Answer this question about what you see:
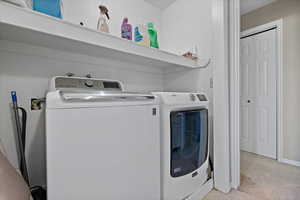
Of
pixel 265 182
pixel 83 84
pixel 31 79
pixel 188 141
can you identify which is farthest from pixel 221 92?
pixel 31 79

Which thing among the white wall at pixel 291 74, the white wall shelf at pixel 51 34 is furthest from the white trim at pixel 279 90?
the white wall shelf at pixel 51 34

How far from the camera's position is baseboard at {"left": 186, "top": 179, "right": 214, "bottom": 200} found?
1.30 m

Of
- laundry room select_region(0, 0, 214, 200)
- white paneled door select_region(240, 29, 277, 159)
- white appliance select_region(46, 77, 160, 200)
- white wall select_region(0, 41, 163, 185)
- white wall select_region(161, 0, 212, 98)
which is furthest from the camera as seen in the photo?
white paneled door select_region(240, 29, 277, 159)

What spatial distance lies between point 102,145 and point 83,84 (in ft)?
2.31

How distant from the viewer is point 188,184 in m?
1.25

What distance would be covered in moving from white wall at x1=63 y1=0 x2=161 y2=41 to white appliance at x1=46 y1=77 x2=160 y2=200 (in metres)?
1.06

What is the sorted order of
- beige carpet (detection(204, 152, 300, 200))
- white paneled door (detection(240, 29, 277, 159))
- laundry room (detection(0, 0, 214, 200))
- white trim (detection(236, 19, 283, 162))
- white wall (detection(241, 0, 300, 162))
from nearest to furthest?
laundry room (detection(0, 0, 214, 200)) → beige carpet (detection(204, 152, 300, 200)) → white wall (detection(241, 0, 300, 162)) → white trim (detection(236, 19, 283, 162)) → white paneled door (detection(240, 29, 277, 159))

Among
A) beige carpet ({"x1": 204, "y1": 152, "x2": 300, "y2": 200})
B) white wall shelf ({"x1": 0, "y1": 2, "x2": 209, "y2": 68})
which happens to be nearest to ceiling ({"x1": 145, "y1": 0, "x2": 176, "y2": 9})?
white wall shelf ({"x1": 0, "y1": 2, "x2": 209, "y2": 68})

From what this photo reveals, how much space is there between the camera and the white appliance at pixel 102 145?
66 centimetres

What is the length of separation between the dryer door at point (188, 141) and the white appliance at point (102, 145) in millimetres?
181

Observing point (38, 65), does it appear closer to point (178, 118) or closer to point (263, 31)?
point (178, 118)

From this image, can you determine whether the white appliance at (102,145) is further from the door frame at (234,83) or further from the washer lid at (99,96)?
the door frame at (234,83)

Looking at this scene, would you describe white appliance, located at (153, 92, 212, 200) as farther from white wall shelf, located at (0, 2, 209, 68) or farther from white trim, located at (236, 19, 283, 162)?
white trim, located at (236, 19, 283, 162)

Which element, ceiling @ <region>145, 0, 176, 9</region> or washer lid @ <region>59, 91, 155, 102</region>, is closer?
washer lid @ <region>59, 91, 155, 102</region>
